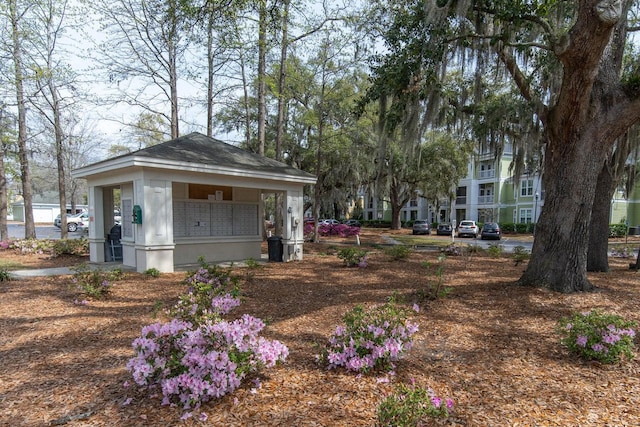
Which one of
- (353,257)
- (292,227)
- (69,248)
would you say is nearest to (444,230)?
(292,227)

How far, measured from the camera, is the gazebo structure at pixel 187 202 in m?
8.30

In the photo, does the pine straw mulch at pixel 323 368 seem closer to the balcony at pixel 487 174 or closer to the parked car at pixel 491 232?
the parked car at pixel 491 232

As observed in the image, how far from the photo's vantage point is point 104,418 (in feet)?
8.59

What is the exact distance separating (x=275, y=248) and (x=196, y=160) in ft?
11.0

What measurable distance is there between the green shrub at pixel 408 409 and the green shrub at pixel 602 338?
189 centimetres

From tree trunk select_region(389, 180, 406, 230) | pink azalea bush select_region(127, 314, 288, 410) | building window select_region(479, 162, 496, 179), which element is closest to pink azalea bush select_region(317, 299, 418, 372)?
pink azalea bush select_region(127, 314, 288, 410)

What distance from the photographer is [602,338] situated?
3.38 metres

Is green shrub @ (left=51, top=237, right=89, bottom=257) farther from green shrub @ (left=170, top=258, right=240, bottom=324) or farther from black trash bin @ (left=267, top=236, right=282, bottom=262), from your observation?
green shrub @ (left=170, top=258, right=240, bottom=324)

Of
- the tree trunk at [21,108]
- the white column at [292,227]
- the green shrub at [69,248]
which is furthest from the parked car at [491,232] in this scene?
the tree trunk at [21,108]

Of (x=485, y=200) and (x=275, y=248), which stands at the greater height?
(x=485, y=200)

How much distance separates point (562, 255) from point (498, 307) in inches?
61.3

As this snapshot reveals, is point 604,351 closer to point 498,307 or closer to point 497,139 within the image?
point 498,307

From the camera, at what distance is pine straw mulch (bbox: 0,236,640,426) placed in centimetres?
265

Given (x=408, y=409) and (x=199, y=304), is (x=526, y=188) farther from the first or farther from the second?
(x=408, y=409)
